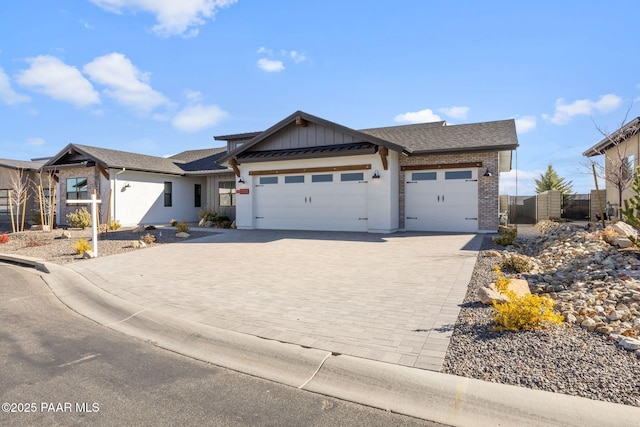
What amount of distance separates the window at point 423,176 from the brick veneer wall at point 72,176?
56.8 feet

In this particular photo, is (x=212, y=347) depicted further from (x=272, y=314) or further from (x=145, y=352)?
(x=272, y=314)

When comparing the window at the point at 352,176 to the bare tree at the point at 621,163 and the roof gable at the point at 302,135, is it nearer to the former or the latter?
the roof gable at the point at 302,135

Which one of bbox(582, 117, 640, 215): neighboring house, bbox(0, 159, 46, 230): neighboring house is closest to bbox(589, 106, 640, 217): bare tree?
bbox(582, 117, 640, 215): neighboring house

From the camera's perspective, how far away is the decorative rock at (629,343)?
3625mm

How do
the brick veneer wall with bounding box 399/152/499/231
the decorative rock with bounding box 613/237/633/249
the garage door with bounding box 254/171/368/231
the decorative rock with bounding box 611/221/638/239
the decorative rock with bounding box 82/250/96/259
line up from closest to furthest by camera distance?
the decorative rock with bounding box 613/237/633/249, the decorative rock with bounding box 611/221/638/239, the decorative rock with bounding box 82/250/96/259, the brick veneer wall with bounding box 399/152/499/231, the garage door with bounding box 254/171/368/231

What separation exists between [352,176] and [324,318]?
463 inches

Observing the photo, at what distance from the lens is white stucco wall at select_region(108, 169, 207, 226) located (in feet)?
67.0

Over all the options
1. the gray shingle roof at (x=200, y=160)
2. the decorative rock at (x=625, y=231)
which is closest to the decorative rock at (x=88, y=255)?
the gray shingle roof at (x=200, y=160)

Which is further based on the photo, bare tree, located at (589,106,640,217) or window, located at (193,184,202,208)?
window, located at (193,184,202,208)

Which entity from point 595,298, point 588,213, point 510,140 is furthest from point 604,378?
point 588,213

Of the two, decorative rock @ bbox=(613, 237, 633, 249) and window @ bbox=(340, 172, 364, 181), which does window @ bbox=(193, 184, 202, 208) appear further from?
decorative rock @ bbox=(613, 237, 633, 249)

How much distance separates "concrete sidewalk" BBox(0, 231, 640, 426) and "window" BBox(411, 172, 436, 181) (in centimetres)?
626

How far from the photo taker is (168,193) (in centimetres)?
2355

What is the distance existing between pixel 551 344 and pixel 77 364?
4.97 metres
